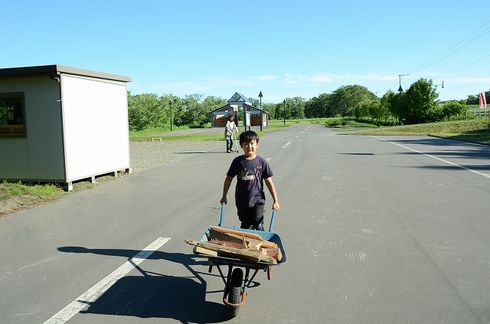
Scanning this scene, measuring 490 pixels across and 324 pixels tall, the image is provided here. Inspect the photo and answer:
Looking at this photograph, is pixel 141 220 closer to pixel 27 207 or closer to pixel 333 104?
pixel 27 207

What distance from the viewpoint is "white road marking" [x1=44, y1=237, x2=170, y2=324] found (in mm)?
4039

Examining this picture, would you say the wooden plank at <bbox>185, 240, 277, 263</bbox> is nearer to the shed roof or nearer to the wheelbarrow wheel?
the wheelbarrow wheel

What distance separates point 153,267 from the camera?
5.31 m

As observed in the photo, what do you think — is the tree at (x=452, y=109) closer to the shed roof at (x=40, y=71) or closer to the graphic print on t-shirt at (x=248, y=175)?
the shed roof at (x=40, y=71)

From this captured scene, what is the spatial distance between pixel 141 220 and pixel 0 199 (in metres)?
3.64

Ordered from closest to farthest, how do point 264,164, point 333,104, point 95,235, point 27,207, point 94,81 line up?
point 264,164 < point 95,235 < point 27,207 < point 94,81 < point 333,104

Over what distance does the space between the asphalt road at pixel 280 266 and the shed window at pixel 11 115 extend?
2.73 m

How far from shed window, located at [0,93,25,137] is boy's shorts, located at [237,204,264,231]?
8.61 metres

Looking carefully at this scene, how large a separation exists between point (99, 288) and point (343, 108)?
5999 inches

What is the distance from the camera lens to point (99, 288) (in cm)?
469

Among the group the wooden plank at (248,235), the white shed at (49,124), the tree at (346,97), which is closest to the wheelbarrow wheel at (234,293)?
the wooden plank at (248,235)

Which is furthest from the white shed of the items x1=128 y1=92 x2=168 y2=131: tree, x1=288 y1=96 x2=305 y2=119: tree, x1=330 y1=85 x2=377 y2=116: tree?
x1=288 y1=96 x2=305 y2=119: tree

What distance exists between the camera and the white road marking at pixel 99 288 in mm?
4039

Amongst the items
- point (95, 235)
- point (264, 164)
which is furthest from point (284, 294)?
point (95, 235)
